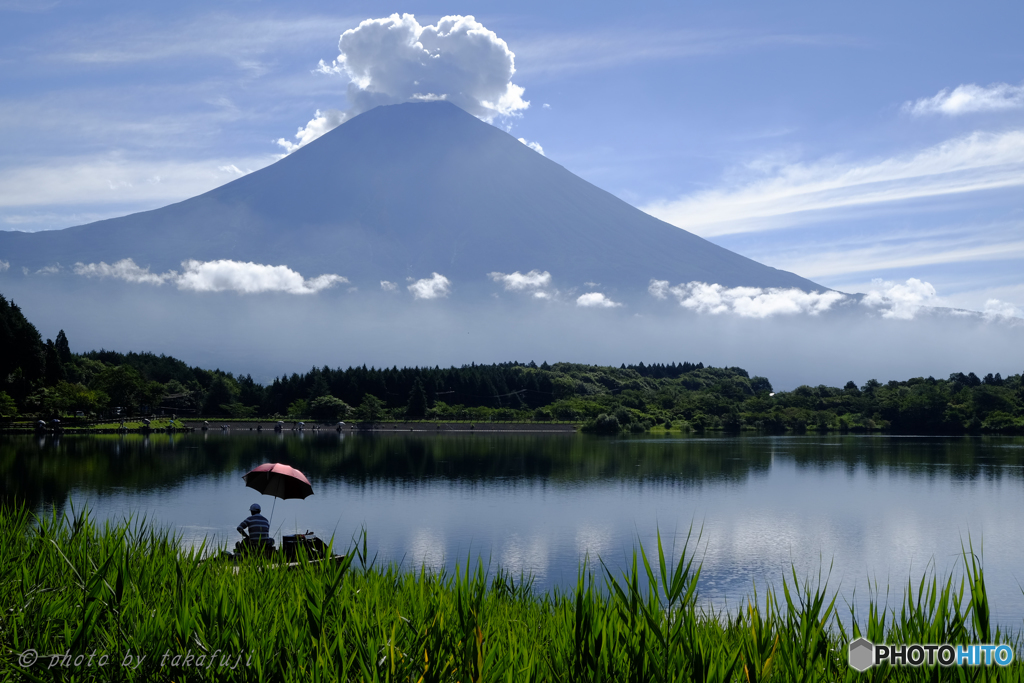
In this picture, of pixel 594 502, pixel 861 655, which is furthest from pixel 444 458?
pixel 861 655

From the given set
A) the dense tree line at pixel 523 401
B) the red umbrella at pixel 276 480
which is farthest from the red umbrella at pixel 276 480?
the dense tree line at pixel 523 401

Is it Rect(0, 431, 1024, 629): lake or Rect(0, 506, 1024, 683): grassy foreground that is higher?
Rect(0, 506, 1024, 683): grassy foreground

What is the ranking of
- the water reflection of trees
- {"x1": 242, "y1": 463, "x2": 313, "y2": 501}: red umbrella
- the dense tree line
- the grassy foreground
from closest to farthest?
the grassy foreground < {"x1": 242, "y1": 463, "x2": 313, "y2": 501}: red umbrella < the water reflection of trees < the dense tree line

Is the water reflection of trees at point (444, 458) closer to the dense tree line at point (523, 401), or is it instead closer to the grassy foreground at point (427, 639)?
the dense tree line at point (523, 401)

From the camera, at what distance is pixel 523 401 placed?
282ft

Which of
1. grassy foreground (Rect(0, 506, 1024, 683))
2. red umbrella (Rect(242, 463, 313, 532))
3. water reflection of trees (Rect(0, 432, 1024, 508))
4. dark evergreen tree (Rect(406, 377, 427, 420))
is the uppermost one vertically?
grassy foreground (Rect(0, 506, 1024, 683))

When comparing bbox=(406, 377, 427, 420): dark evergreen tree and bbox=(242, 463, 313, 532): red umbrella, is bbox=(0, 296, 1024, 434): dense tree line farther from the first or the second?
bbox=(242, 463, 313, 532): red umbrella

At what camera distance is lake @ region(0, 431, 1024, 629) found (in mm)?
16406

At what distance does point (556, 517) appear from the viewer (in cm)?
2216

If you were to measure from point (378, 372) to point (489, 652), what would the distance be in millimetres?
77803

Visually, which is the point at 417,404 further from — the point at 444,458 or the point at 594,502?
the point at 594,502

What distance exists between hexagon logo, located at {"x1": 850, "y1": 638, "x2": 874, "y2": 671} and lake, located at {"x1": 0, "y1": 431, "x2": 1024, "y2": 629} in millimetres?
2663

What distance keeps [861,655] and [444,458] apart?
3784 cm

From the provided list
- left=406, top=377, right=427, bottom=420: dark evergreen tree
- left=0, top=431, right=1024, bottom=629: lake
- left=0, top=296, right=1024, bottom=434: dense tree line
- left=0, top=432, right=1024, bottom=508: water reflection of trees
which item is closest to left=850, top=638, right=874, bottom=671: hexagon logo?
left=0, top=431, right=1024, bottom=629: lake
